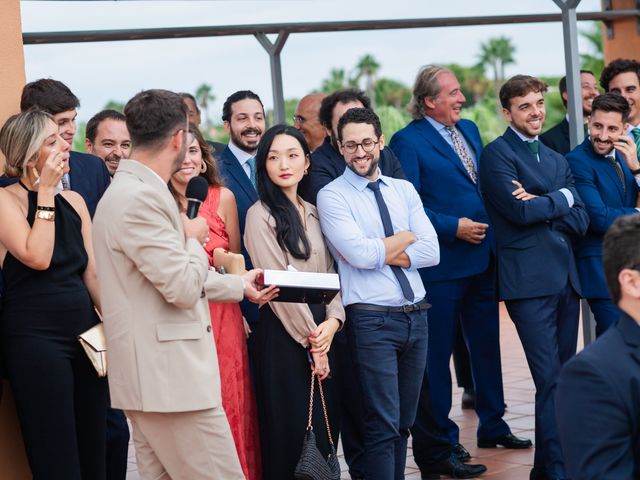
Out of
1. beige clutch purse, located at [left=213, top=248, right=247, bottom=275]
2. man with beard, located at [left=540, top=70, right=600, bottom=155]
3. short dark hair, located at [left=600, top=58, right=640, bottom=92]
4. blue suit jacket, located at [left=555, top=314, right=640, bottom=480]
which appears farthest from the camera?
man with beard, located at [left=540, top=70, right=600, bottom=155]

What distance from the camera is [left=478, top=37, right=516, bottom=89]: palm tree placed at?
193 ft

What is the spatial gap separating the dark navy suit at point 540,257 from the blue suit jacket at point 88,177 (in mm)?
1981

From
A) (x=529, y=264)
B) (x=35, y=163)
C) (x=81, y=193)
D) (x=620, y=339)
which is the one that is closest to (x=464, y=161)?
(x=529, y=264)

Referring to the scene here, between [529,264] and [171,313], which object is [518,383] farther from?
[171,313]

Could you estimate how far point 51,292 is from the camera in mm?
3828

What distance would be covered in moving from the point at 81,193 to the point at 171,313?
1494 mm

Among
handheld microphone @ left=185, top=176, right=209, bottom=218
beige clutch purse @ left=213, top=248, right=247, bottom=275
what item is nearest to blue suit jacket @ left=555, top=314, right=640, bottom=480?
handheld microphone @ left=185, top=176, right=209, bottom=218

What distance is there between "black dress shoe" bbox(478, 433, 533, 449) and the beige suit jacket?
2941mm

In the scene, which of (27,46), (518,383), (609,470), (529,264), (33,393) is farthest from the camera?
(518,383)

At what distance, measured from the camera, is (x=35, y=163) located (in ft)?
12.7

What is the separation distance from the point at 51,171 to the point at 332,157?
184 cm

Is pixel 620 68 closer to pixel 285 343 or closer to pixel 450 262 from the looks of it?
pixel 450 262

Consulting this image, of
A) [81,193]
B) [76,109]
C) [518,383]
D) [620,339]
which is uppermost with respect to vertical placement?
[76,109]

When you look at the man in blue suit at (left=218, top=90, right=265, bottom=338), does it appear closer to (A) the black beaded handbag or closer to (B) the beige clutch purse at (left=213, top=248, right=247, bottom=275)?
(B) the beige clutch purse at (left=213, top=248, right=247, bottom=275)
